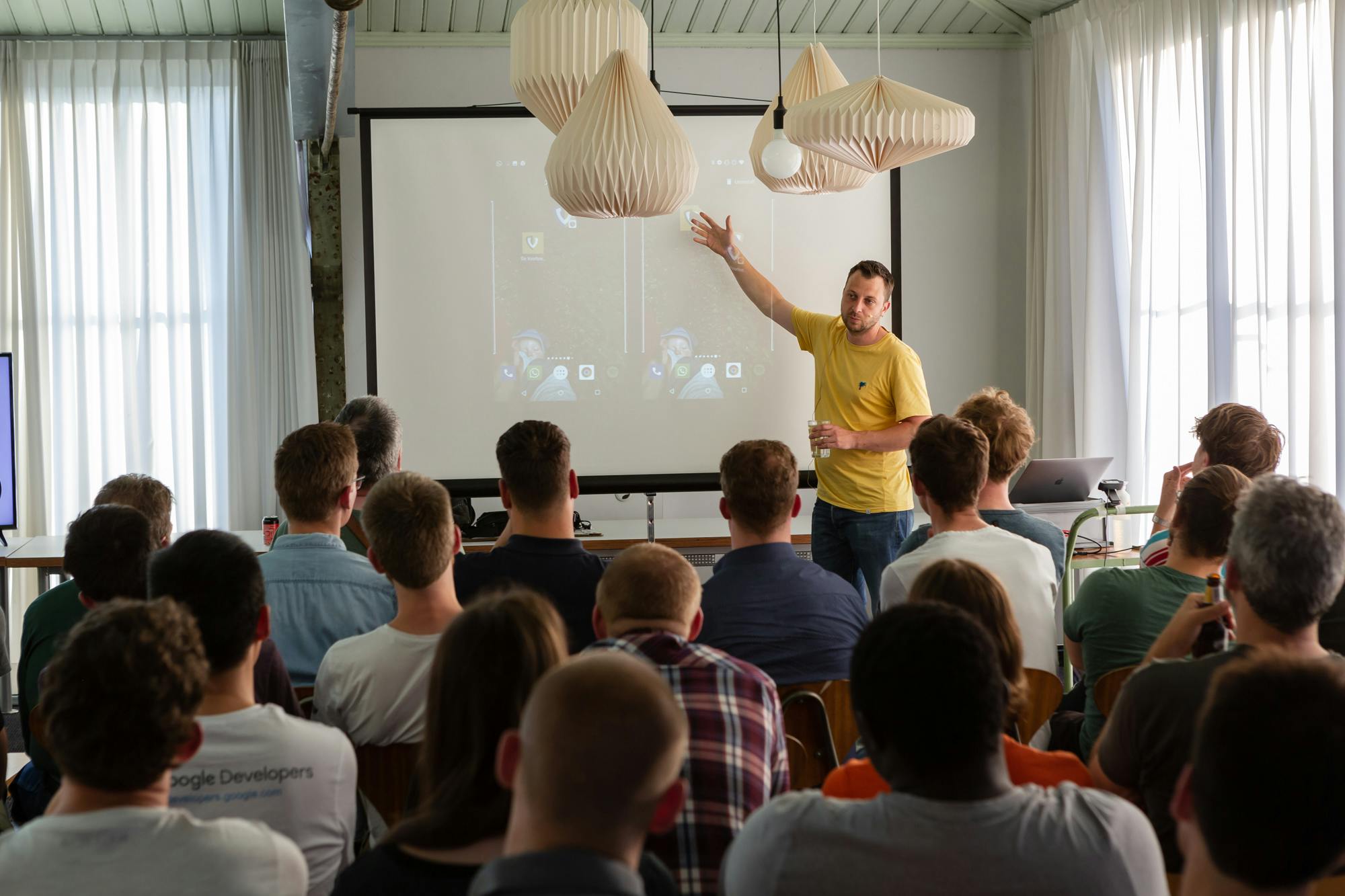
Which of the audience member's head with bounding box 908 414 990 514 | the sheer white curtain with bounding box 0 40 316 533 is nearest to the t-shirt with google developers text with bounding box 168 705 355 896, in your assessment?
the audience member's head with bounding box 908 414 990 514

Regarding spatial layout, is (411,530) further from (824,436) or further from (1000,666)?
(824,436)

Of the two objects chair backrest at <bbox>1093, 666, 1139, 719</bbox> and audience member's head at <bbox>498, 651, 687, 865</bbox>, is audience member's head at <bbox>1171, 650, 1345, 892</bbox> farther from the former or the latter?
chair backrest at <bbox>1093, 666, 1139, 719</bbox>

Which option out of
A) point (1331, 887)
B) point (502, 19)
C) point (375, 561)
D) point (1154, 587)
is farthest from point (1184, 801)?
point (502, 19)

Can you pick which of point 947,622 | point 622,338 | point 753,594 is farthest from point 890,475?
point 947,622

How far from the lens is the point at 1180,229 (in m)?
4.93

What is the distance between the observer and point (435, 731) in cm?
127

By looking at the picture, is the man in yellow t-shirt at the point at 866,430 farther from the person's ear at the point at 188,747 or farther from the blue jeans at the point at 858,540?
the person's ear at the point at 188,747

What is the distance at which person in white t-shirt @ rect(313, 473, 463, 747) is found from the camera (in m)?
1.95

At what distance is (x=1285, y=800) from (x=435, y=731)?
84 cm

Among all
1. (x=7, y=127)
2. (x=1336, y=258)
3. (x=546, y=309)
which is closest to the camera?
(x=1336, y=258)

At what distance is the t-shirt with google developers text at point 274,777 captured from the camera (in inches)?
60.2

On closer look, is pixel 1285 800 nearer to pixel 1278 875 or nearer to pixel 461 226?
pixel 1278 875

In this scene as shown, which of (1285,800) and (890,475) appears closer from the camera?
(1285,800)

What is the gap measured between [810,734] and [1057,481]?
2516 millimetres
